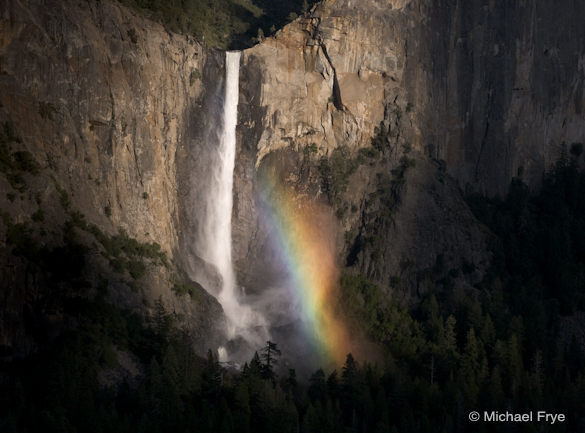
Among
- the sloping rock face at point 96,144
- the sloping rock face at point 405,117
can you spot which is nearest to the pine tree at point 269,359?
the sloping rock face at point 96,144

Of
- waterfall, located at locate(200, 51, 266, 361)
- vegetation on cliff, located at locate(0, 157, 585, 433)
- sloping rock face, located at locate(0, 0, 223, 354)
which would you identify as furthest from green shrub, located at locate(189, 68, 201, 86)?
vegetation on cliff, located at locate(0, 157, 585, 433)

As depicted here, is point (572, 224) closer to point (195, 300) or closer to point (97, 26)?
point (195, 300)

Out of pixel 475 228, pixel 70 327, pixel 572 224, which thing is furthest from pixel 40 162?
pixel 572 224

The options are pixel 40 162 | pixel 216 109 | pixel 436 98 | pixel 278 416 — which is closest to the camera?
pixel 278 416

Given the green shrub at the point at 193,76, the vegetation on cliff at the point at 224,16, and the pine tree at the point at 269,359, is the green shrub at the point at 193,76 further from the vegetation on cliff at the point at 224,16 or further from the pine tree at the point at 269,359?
the pine tree at the point at 269,359

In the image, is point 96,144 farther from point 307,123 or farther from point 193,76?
point 307,123

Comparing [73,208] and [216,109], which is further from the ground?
[216,109]
